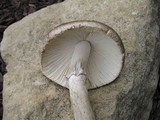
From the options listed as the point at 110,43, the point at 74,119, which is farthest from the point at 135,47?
the point at 74,119

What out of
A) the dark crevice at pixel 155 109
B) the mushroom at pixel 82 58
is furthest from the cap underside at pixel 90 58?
the dark crevice at pixel 155 109

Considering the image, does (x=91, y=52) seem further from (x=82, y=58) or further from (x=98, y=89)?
(x=98, y=89)

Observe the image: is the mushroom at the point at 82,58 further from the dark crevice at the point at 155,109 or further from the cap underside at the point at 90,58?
the dark crevice at the point at 155,109

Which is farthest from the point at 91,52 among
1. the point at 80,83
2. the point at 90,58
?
the point at 80,83

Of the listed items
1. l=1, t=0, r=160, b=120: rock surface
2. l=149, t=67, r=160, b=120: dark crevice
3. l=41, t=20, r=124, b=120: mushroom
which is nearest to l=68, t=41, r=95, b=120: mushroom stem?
l=41, t=20, r=124, b=120: mushroom

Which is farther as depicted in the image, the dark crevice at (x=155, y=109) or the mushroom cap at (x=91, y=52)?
the dark crevice at (x=155, y=109)

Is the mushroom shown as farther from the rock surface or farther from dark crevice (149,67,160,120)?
dark crevice (149,67,160,120)
